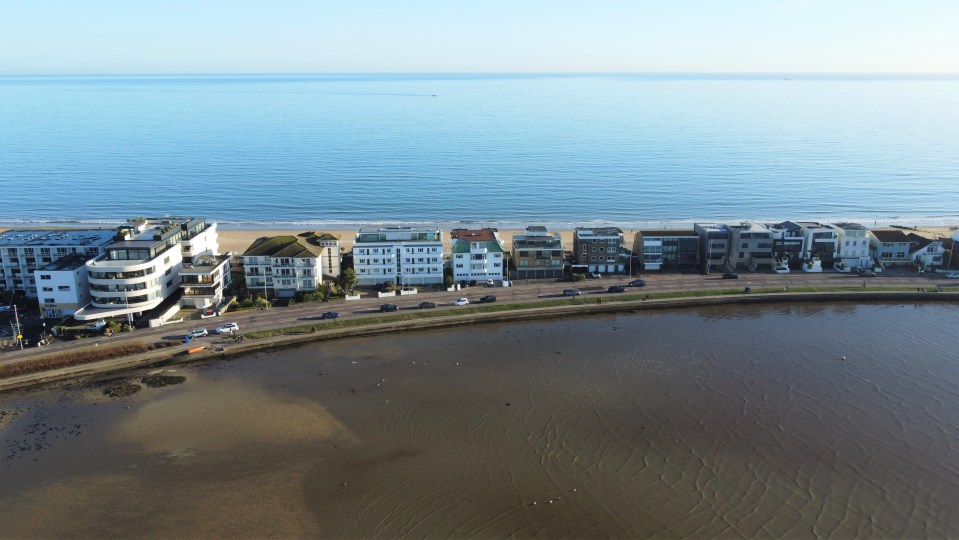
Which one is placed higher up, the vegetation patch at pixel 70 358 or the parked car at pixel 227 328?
the parked car at pixel 227 328

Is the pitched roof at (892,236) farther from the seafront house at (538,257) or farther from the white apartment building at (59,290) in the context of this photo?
the white apartment building at (59,290)

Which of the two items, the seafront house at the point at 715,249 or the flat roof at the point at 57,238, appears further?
the seafront house at the point at 715,249

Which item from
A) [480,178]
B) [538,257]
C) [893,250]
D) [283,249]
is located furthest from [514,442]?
[480,178]

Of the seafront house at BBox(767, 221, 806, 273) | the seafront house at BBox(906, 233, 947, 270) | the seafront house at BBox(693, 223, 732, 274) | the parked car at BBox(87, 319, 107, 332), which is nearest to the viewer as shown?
the parked car at BBox(87, 319, 107, 332)

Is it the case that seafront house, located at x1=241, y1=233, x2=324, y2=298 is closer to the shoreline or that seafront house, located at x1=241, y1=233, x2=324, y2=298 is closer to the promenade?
Answer: the promenade

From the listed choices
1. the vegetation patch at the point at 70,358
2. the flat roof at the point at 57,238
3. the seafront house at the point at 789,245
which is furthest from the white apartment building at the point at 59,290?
the seafront house at the point at 789,245

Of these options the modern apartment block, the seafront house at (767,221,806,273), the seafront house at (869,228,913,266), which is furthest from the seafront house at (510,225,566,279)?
the modern apartment block
